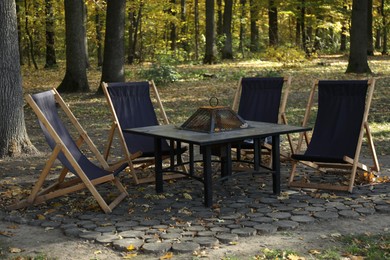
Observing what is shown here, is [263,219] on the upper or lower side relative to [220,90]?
lower

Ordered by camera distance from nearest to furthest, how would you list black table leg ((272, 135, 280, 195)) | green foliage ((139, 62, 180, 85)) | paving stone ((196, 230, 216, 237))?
paving stone ((196, 230, 216, 237))
black table leg ((272, 135, 280, 195))
green foliage ((139, 62, 180, 85))

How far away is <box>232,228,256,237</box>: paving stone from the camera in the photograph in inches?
189

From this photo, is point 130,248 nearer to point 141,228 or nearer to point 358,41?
point 141,228

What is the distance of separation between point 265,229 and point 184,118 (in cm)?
715

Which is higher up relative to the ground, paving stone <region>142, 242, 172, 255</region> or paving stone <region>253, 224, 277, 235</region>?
paving stone <region>142, 242, 172, 255</region>

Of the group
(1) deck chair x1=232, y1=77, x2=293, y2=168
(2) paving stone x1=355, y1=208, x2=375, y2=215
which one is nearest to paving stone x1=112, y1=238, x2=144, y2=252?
(2) paving stone x1=355, y1=208, x2=375, y2=215

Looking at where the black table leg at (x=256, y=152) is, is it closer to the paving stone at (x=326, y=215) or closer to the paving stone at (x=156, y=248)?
the paving stone at (x=326, y=215)

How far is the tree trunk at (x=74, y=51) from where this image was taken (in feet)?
54.0

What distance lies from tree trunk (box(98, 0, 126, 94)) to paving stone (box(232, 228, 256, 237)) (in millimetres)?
10892

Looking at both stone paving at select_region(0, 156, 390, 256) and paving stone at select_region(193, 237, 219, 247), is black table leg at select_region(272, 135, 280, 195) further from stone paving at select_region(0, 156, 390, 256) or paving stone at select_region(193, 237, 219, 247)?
paving stone at select_region(193, 237, 219, 247)

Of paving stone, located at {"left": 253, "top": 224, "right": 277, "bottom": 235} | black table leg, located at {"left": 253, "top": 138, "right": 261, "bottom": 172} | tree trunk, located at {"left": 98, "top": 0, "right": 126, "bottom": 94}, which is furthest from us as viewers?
tree trunk, located at {"left": 98, "top": 0, "right": 126, "bottom": 94}

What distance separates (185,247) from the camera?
448cm

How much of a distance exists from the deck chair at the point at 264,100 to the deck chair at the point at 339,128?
0.52m

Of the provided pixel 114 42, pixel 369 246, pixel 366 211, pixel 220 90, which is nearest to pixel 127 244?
pixel 369 246
